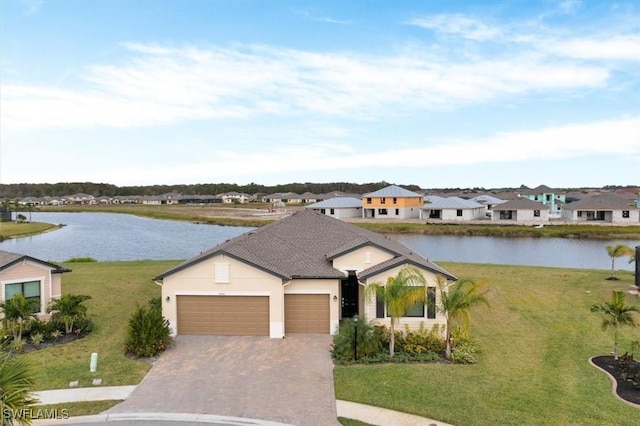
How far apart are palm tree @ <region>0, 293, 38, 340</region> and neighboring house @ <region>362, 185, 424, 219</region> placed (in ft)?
228

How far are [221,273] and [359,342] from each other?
5.85 meters

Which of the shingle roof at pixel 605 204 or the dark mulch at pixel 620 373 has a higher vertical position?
the shingle roof at pixel 605 204

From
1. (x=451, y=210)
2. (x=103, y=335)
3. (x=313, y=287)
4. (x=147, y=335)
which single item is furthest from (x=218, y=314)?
(x=451, y=210)

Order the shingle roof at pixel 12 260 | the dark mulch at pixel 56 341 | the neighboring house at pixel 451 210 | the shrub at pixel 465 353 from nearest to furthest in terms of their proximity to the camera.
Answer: the shrub at pixel 465 353 < the dark mulch at pixel 56 341 < the shingle roof at pixel 12 260 < the neighboring house at pixel 451 210

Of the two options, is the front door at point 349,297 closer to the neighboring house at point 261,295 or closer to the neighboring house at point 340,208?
the neighboring house at point 261,295

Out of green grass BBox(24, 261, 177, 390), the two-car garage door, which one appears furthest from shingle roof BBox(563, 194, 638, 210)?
the two-car garage door

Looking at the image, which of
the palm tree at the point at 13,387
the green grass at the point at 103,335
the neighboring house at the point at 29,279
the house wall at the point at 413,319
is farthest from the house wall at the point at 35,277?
the house wall at the point at 413,319

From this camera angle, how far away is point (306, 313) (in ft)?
61.6

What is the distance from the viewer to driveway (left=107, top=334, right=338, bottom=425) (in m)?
12.2

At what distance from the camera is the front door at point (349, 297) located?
20.8m

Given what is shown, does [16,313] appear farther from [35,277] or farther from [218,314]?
[218,314]

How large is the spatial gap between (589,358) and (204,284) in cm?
1366

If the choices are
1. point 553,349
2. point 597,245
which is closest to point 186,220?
point 597,245

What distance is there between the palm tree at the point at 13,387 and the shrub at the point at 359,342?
9867 mm
